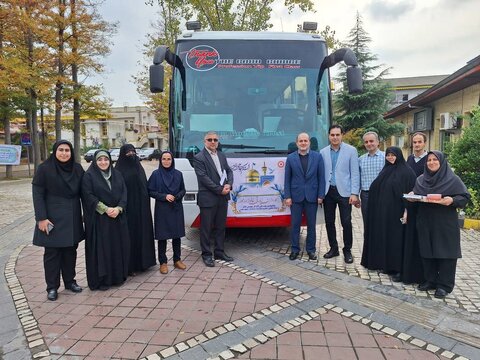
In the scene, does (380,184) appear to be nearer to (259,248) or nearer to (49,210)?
(259,248)

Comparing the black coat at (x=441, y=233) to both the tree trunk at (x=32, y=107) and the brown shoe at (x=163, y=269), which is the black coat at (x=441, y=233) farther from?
the tree trunk at (x=32, y=107)

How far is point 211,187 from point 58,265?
2043 millimetres

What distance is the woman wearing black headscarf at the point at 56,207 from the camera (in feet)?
12.8

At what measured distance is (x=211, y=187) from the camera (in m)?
4.82

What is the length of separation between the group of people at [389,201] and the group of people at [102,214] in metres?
1.73

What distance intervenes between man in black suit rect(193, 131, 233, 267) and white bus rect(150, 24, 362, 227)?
0.65 feet

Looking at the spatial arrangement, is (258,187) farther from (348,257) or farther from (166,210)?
(348,257)

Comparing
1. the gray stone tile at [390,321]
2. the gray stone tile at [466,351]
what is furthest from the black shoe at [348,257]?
the gray stone tile at [466,351]

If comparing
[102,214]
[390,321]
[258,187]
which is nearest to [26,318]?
[102,214]

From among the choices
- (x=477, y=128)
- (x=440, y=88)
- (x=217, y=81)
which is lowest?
(x=477, y=128)

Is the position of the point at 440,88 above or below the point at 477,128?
above

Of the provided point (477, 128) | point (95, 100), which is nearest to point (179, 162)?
point (477, 128)

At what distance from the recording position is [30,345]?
311 cm

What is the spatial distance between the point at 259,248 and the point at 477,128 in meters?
5.12
